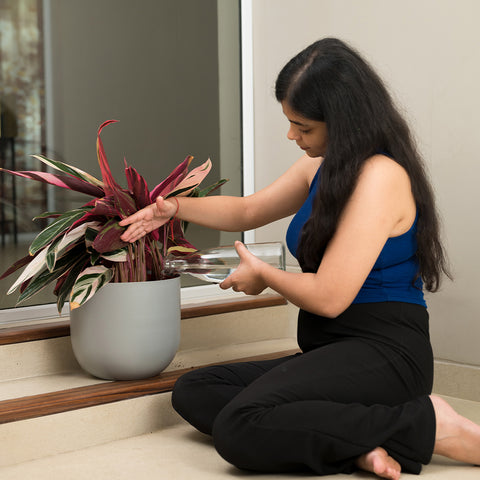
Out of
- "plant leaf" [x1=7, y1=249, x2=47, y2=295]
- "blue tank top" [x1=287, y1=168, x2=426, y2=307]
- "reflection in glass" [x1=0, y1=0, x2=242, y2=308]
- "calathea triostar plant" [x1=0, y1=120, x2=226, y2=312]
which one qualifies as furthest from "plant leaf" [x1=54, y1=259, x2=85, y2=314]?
"blue tank top" [x1=287, y1=168, x2=426, y2=307]

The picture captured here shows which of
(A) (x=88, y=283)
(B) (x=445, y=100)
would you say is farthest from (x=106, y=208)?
(B) (x=445, y=100)

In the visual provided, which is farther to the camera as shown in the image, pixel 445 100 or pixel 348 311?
pixel 445 100

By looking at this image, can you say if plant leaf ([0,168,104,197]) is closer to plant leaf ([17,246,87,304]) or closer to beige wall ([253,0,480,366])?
plant leaf ([17,246,87,304])

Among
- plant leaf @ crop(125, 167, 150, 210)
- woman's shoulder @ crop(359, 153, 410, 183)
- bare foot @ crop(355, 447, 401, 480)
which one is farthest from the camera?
plant leaf @ crop(125, 167, 150, 210)

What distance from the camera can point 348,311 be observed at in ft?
5.17

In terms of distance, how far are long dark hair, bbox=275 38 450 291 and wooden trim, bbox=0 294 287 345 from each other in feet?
2.68

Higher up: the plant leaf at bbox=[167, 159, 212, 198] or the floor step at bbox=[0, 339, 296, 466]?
the plant leaf at bbox=[167, 159, 212, 198]

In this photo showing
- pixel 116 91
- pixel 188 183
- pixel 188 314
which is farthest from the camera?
pixel 116 91

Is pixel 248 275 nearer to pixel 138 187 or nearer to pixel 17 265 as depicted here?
pixel 138 187

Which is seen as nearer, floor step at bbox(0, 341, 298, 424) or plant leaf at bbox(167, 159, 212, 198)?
floor step at bbox(0, 341, 298, 424)

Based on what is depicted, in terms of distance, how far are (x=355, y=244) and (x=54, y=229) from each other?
0.73 m

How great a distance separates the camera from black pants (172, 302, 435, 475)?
4.58ft

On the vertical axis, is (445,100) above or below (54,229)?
above

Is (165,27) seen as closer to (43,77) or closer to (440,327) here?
(43,77)
